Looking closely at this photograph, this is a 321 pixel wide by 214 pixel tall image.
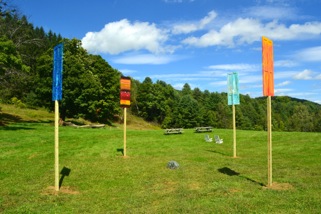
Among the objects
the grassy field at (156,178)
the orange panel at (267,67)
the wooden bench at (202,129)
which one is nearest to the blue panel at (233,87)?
the grassy field at (156,178)

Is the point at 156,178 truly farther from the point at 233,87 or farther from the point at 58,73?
the point at 233,87

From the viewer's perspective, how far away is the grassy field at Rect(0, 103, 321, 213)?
9.43m

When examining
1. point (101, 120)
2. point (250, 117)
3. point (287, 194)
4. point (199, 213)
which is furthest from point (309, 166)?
point (250, 117)

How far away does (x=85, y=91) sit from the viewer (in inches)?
1775

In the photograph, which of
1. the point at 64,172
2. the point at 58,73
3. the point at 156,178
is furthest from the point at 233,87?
the point at 58,73

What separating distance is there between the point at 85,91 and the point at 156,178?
112 feet

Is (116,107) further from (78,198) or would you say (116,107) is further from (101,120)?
(78,198)

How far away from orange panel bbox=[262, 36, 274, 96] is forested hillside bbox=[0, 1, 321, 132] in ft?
72.2

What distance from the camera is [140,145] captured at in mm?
23828

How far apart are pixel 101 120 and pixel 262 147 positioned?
40329 mm

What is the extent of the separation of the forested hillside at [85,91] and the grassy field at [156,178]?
12.4m

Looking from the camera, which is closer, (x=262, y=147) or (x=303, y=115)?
(x=262, y=147)

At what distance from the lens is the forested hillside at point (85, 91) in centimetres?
3315

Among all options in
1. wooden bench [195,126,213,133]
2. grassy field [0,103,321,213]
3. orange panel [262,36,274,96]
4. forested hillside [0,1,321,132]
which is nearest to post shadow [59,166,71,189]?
grassy field [0,103,321,213]
